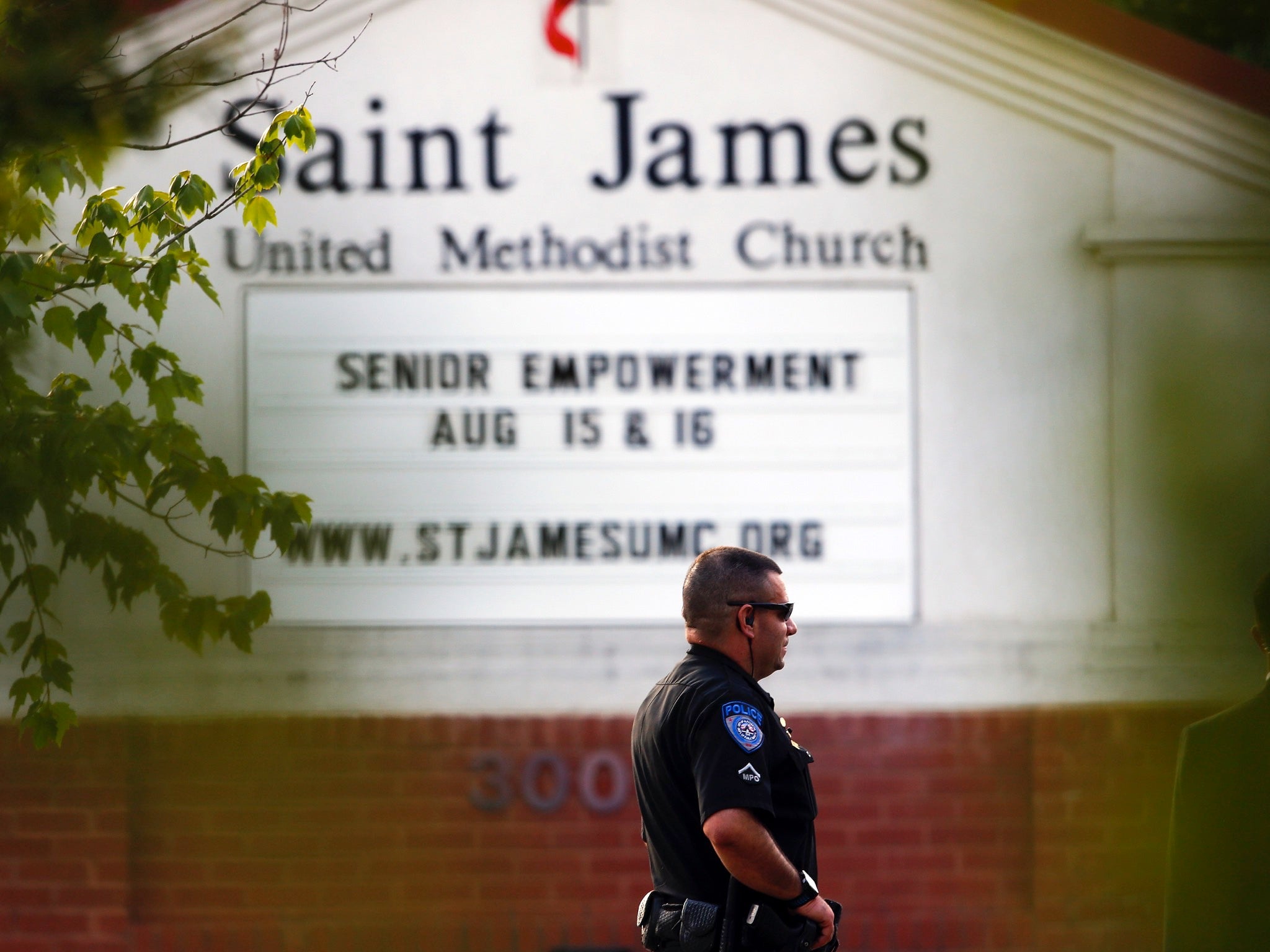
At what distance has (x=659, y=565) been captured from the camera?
230 inches

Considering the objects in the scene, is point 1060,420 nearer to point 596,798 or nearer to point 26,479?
point 596,798

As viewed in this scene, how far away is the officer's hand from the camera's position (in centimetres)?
327

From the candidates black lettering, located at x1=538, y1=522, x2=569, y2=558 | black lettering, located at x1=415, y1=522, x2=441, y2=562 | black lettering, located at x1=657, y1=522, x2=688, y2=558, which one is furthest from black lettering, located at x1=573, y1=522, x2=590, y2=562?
black lettering, located at x1=415, y1=522, x2=441, y2=562

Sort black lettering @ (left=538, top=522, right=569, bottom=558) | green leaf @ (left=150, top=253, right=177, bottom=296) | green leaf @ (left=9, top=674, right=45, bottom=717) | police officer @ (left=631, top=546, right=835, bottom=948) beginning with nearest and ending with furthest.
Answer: police officer @ (left=631, top=546, right=835, bottom=948), green leaf @ (left=150, top=253, right=177, bottom=296), green leaf @ (left=9, top=674, right=45, bottom=717), black lettering @ (left=538, top=522, right=569, bottom=558)

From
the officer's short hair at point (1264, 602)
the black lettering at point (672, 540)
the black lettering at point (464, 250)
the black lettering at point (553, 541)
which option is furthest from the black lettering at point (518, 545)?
the officer's short hair at point (1264, 602)

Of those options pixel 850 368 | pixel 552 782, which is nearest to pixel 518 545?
pixel 552 782

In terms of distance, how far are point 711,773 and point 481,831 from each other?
2.79 m

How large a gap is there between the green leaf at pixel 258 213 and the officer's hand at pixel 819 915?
89.5 inches

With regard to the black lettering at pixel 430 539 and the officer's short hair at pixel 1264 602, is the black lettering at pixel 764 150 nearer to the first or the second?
the black lettering at pixel 430 539

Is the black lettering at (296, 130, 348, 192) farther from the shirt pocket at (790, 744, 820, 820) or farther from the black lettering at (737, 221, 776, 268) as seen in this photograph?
the shirt pocket at (790, 744, 820, 820)

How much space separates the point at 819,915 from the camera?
3.29m

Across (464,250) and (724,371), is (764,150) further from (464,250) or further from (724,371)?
(464,250)

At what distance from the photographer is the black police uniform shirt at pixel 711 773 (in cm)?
322

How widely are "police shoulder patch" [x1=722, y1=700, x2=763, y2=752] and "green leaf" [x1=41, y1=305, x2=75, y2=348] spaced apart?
77.8 inches
